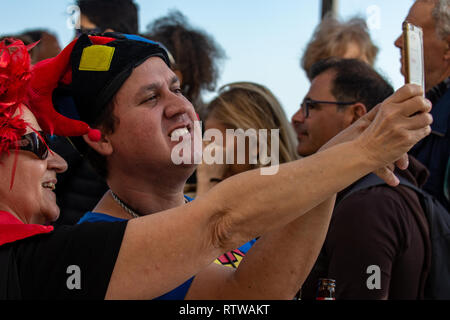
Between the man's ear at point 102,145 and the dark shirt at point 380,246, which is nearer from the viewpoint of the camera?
the man's ear at point 102,145

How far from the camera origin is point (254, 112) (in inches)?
122

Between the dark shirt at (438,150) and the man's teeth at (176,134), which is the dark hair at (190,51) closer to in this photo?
the dark shirt at (438,150)

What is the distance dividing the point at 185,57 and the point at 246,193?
7.77ft

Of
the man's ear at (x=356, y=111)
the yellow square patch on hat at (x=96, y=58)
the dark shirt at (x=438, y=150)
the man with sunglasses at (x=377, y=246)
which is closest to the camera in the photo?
the yellow square patch on hat at (x=96, y=58)

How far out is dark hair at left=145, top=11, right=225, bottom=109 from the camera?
3.49 m

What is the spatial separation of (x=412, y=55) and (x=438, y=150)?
1.42 m

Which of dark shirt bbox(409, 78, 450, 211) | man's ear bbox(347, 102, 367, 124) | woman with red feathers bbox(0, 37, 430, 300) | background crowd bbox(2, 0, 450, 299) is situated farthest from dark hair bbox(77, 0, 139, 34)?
woman with red feathers bbox(0, 37, 430, 300)

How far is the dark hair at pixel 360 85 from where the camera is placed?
9.64 feet

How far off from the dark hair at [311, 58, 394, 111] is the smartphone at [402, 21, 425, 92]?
1452mm

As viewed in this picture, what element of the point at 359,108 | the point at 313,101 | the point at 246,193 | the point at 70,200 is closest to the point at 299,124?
the point at 313,101

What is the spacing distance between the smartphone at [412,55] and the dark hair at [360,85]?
1.45 metres

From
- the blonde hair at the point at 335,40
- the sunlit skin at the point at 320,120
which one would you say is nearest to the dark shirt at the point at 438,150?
the sunlit skin at the point at 320,120

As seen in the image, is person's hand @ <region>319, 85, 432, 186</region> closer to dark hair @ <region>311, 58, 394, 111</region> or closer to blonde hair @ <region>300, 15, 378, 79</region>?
dark hair @ <region>311, 58, 394, 111</region>

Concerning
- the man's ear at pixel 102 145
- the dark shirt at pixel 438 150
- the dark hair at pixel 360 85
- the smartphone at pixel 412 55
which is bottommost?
the dark shirt at pixel 438 150
